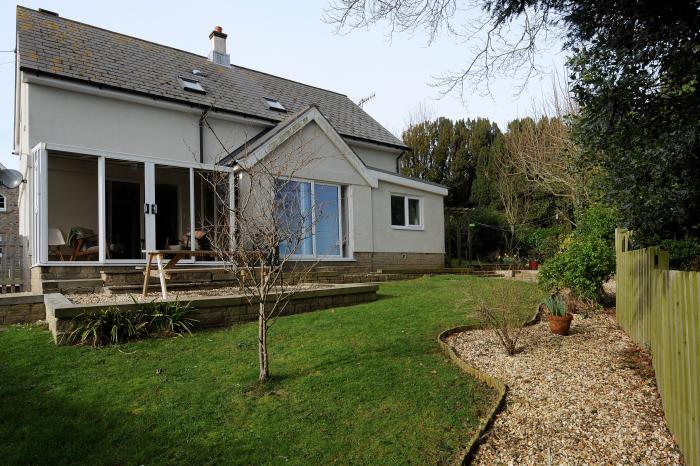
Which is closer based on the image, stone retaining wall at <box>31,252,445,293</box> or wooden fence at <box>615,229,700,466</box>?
wooden fence at <box>615,229,700,466</box>

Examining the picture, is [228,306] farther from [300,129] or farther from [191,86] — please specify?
[191,86]

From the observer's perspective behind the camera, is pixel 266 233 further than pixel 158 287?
No

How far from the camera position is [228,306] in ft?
24.8

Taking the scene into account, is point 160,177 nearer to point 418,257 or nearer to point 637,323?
point 418,257

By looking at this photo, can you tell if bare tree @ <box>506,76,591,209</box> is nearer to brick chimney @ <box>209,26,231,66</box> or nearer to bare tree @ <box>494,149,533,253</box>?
bare tree @ <box>494,149,533,253</box>

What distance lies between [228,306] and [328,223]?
7.37 m

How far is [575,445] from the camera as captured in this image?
12.7ft

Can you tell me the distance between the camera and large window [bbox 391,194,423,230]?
17.0 metres

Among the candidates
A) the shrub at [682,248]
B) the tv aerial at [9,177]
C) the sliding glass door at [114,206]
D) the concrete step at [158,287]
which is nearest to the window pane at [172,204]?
Result: the sliding glass door at [114,206]

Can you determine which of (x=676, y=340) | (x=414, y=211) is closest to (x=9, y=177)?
(x=676, y=340)

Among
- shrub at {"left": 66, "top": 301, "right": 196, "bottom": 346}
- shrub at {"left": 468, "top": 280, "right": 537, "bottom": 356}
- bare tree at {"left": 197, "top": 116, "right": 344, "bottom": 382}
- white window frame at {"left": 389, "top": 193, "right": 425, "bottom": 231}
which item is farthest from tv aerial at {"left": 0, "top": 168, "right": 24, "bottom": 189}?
white window frame at {"left": 389, "top": 193, "right": 425, "bottom": 231}

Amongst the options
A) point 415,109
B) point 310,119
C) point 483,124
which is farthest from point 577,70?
point 415,109

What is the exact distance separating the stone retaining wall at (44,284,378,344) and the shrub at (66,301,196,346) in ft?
0.32

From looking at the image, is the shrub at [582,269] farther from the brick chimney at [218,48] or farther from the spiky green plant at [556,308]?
the brick chimney at [218,48]
